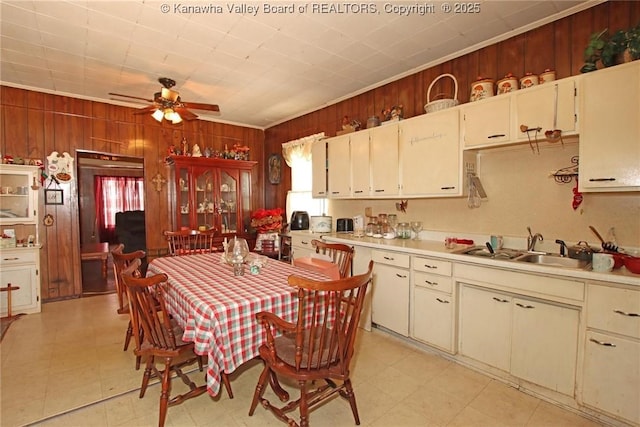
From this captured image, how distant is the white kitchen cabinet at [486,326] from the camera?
7.30ft

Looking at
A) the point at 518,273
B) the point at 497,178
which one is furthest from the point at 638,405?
the point at 497,178

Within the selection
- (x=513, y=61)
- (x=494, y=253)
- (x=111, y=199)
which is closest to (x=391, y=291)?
(x=494, y=253)

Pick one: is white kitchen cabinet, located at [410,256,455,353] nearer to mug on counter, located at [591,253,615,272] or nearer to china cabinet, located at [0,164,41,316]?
mug on counter, located at [591,253,615,272]

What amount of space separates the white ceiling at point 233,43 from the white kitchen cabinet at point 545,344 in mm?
2209

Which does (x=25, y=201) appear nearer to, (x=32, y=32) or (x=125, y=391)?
(x=32, y=32)

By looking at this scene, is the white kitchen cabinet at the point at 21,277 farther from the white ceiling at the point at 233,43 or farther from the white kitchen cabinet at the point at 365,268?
the white kitchen cabinet at the point at 365,268

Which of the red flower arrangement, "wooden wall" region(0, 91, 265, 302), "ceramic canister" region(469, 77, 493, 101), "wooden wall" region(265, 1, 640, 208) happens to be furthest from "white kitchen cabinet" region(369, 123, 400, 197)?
"wooden wall" region(0, 91, 265, 302)

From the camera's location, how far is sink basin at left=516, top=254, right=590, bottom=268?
7.03ft

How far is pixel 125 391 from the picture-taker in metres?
2.16

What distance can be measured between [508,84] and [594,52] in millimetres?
533

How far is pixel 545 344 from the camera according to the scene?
6.68ft

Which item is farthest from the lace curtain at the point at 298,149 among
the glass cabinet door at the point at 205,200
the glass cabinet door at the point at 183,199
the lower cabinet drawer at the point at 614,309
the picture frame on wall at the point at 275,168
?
the lower cabinet drawer at the point at 614,309

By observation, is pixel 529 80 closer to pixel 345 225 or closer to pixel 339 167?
pixel 339 167

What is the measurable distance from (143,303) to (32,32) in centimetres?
268
